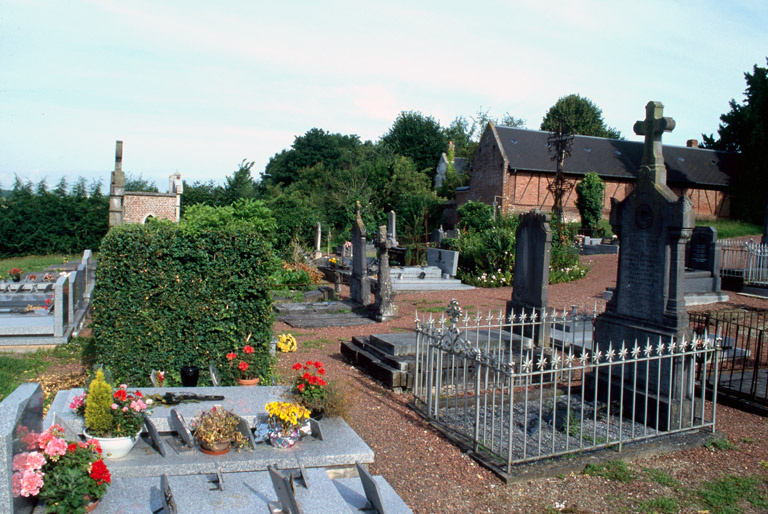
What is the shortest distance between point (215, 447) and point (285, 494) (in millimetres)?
1224

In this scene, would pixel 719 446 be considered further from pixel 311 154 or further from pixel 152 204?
pixel 311 154

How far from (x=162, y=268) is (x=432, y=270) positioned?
521 inches

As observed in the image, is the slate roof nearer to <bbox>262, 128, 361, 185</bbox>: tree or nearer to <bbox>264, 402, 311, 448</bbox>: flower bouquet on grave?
<bbox>262, 128, 361, 185</bbox>: tree

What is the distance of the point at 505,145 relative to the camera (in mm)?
34625

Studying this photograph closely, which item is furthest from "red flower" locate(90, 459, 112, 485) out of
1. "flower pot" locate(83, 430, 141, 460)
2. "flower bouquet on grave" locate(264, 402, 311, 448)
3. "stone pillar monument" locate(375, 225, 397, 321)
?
"stone pillar monument" locate(375, 225, 397, 321)

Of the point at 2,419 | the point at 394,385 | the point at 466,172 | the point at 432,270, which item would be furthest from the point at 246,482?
the point at 466,172

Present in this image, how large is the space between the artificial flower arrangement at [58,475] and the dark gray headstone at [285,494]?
1235 mm

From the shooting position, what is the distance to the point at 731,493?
197 inches

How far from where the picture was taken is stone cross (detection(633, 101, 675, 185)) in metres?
7.11

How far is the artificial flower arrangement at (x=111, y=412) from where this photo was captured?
16.3 feet

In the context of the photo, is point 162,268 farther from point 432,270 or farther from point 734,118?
point 734,118

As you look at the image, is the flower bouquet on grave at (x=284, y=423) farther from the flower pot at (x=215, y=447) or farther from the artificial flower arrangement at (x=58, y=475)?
the artificial flower arrangement at (x=58, y=475)

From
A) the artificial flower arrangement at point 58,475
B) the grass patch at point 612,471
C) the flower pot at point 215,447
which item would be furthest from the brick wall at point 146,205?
Result: the grass patch at point 612,471

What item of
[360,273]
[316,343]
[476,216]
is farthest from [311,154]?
[316,343]
